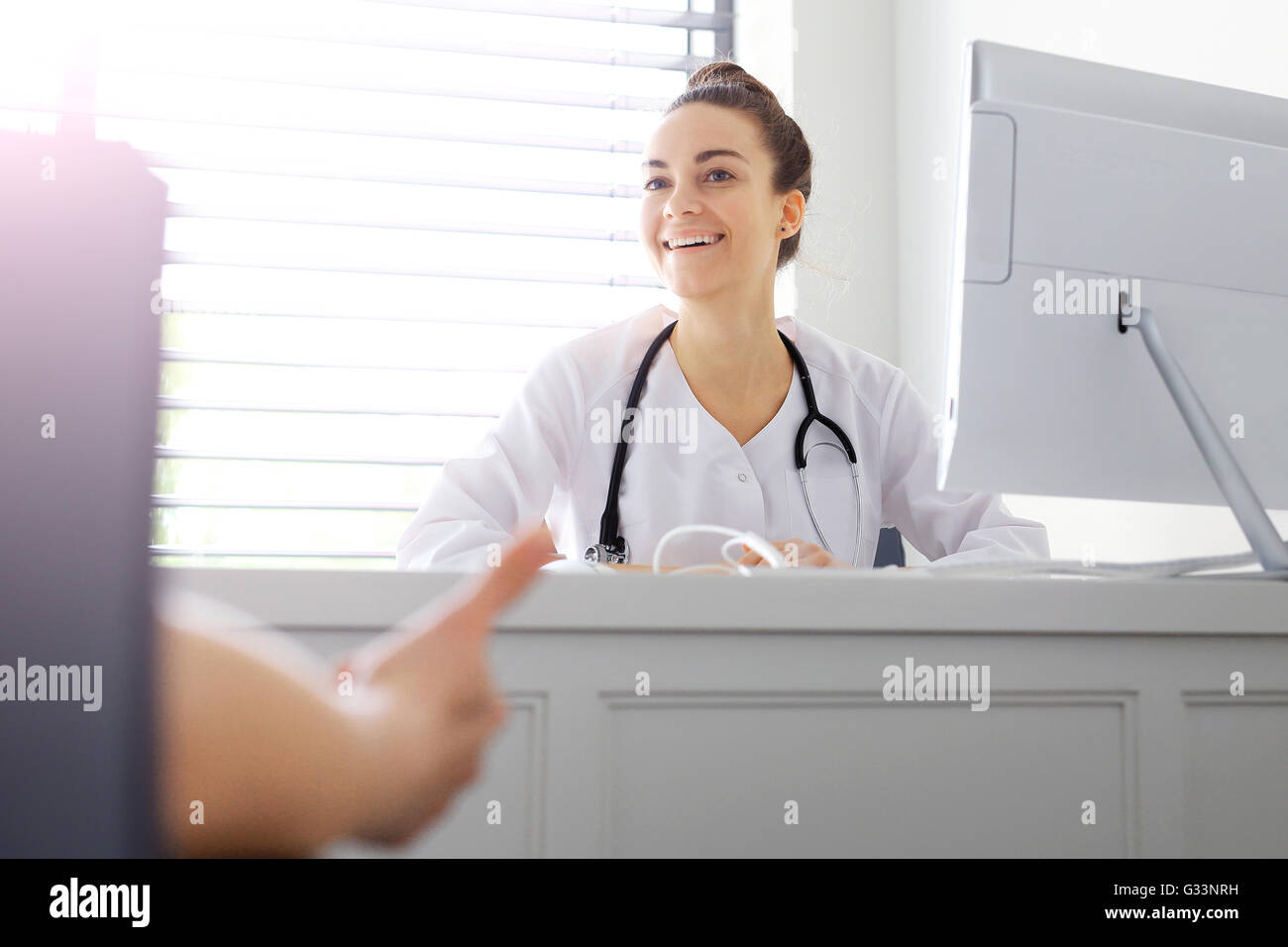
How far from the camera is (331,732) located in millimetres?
373

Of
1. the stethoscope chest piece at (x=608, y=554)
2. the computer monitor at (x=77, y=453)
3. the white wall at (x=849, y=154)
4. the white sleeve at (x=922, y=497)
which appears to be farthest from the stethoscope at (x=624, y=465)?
the computer monitor at (x=77, y=453)

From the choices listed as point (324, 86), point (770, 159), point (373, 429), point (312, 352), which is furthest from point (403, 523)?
point (770, 159)

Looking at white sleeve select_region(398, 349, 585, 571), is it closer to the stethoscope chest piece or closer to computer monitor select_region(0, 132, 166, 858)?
the stethoscope chest piece

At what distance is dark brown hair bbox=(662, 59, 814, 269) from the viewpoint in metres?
1.64

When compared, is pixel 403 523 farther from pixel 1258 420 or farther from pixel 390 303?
pixel 1258 420

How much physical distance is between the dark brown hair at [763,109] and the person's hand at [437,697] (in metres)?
1.39

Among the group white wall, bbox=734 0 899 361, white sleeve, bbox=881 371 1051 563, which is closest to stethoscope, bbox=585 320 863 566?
white sleeve, bbox=881 371 1051 563

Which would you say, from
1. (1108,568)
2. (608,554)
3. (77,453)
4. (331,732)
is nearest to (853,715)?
(1108,568)

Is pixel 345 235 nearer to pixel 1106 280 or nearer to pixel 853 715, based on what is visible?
pixel 1106 280

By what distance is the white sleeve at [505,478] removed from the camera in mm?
1121

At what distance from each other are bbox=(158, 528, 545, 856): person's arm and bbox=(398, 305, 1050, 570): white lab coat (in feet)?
2.88

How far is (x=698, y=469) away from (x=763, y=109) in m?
0.64

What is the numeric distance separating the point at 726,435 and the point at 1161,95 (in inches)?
27.7

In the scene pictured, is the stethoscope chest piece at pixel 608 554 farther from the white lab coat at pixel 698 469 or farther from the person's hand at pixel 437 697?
the person's hand at pixel 437 697
